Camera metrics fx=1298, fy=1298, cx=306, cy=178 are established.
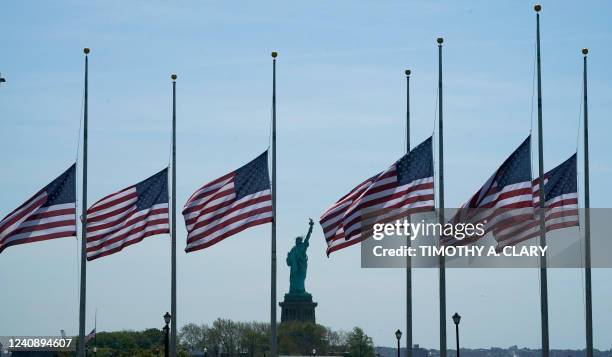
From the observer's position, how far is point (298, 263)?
470 feet

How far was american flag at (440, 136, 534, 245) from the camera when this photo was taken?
44406 millimetres

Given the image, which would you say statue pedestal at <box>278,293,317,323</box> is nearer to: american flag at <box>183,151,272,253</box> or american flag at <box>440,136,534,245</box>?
american flag at <box>183,151,272,253</box>

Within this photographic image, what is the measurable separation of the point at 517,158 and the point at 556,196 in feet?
9.18

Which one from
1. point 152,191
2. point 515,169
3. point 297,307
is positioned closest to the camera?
point 515,169

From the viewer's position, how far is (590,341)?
4903cm

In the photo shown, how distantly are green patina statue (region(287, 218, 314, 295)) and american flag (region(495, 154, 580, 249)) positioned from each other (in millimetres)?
92196

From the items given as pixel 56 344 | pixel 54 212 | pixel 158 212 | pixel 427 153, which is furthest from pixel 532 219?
pixel 56 344

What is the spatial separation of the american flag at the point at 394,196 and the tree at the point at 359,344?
4808 inches

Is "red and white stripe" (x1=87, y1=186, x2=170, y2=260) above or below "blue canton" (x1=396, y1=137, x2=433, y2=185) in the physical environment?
below

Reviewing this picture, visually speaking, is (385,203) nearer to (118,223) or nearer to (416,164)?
(416,164)

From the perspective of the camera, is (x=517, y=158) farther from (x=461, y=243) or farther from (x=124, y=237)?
(x=124, y=237)

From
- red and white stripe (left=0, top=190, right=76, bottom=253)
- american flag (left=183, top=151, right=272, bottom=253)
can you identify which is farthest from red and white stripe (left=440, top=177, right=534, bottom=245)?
red and white stripe (left=0, top=190, right=76, bottom=253)

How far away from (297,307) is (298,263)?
8.94m

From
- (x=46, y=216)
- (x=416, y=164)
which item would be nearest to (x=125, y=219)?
(x=46, y=216)
